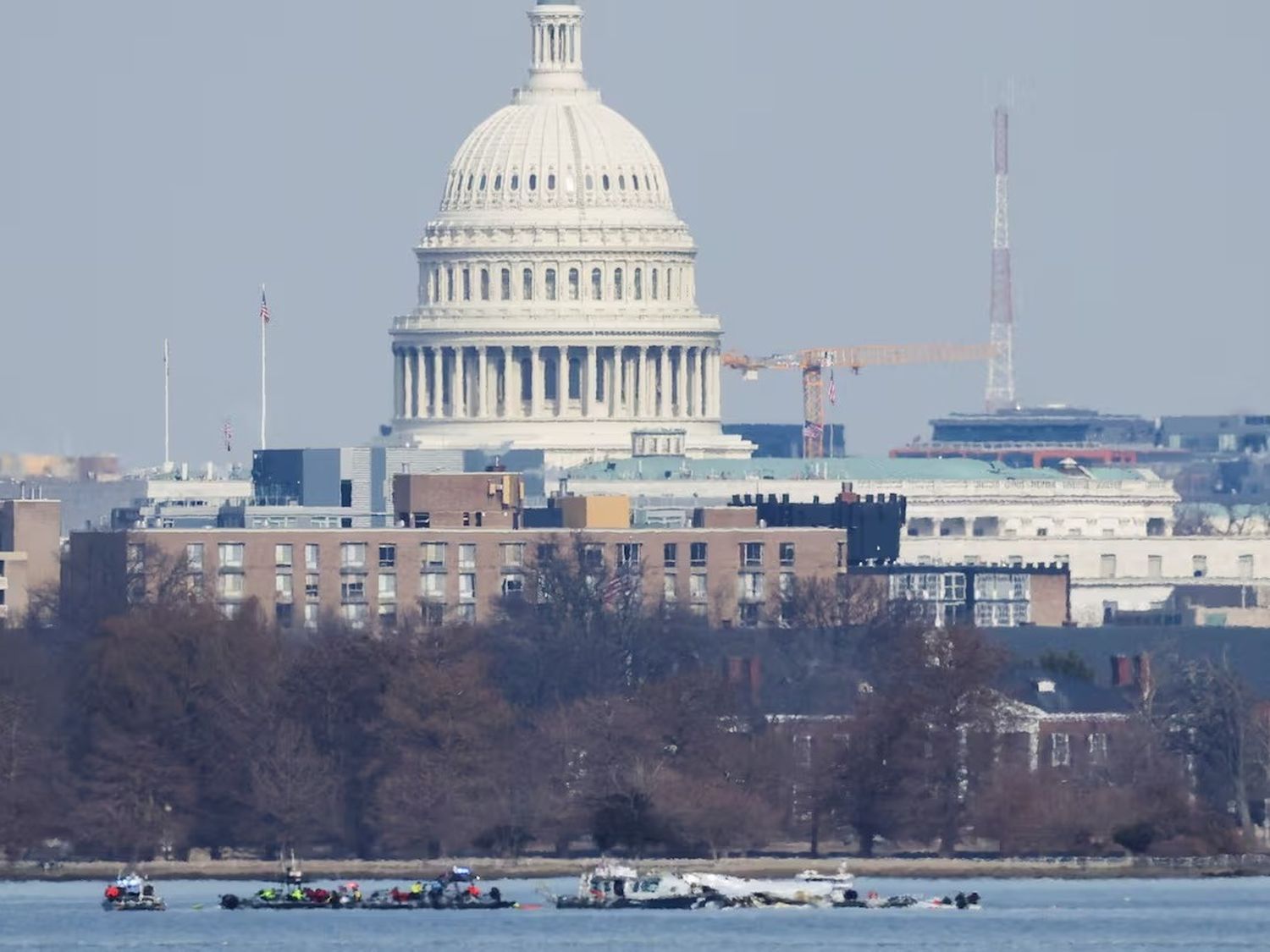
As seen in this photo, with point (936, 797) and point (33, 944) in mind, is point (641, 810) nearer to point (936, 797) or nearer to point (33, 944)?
point (936, 797)

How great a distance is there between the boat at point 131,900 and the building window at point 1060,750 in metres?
25.8

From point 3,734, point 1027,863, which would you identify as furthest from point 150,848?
point 1027,863

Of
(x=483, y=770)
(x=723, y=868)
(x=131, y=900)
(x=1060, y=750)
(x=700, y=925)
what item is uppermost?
(x=1060, y=750)

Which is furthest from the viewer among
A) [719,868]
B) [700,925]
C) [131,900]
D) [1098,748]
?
[1098,748]

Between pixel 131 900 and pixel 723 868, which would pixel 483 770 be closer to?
pixel 723 868

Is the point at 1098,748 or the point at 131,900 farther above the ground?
the point at 1098,748

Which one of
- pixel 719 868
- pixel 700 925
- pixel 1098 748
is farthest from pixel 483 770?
pixel 1098 748

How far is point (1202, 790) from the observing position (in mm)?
189625

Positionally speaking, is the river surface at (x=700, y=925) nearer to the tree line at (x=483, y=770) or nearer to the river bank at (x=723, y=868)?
the river bank at (x=723, y=868)

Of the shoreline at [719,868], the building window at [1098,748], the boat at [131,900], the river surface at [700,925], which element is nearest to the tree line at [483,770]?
the shoreline at [719,868]

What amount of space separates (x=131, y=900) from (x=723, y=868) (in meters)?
13.7

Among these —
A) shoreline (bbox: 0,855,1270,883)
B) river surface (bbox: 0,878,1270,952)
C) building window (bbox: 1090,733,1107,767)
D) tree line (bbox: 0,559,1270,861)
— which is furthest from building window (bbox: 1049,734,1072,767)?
river surface (bbox: 0,878,1270,952)

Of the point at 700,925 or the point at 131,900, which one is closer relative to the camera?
the point at 700,925

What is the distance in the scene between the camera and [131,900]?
173 m
